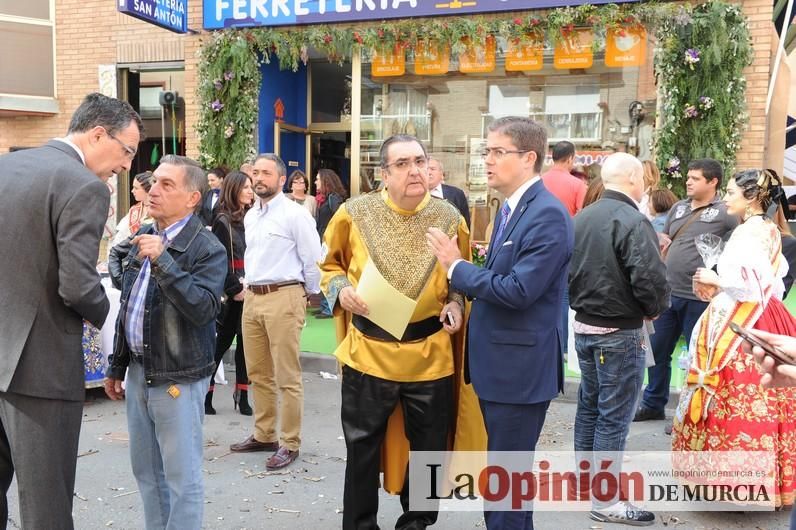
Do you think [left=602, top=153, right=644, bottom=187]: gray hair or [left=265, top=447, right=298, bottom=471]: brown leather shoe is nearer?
[left=602, top=153, right=644, bottom=187]: gray hair

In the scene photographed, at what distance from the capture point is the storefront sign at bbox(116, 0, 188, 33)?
8.89 metres

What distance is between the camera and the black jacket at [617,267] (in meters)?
3.85

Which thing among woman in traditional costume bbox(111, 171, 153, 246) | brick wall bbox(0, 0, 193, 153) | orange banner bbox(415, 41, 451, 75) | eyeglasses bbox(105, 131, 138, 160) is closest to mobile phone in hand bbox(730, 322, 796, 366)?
eyeglasses bbox(105, 131, 138, 160)

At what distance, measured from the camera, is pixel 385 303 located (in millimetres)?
3471

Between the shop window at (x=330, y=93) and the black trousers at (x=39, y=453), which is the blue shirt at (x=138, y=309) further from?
the shop window at (x=330, y=93)

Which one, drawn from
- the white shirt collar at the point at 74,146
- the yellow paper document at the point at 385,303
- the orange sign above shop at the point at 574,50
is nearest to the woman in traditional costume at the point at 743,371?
the yellow paper document at the point at 385,303

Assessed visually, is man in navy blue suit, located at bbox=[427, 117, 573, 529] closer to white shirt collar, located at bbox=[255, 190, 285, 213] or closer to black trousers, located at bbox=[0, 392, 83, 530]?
black trousers, located at bbox=[0, 392, 83, 530]

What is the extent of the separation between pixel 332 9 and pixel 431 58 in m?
1.57

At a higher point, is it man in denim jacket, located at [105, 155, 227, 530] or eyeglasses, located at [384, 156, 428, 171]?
eyeglasses, located at [384, 156, 428, 171]

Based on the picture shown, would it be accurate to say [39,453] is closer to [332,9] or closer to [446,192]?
[446,192]

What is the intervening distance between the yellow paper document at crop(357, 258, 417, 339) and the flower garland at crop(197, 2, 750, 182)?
6.22 metres

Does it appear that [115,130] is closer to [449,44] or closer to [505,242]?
[505,242]

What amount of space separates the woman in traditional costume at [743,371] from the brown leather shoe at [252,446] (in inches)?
113

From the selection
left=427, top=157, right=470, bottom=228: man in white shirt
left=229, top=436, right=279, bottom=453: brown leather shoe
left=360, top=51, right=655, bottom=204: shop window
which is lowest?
left=229, top=436, right=279, bottom=453: brown leather shoe
